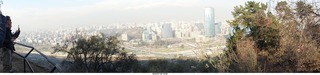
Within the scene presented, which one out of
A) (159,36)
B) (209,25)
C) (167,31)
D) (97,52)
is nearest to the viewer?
(209,25)

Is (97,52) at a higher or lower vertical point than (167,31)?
lower

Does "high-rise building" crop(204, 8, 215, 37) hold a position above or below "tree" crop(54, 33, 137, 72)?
above

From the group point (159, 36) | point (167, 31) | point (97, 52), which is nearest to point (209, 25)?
point (159, 36)

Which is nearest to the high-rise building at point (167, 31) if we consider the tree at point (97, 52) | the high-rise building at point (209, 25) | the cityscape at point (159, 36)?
the cityscape at point (159, 36)

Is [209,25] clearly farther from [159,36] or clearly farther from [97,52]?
[97,52]

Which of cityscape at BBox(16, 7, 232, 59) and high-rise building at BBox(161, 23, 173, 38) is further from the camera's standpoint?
high-rise building at BBox(161, 23, 173, 38)

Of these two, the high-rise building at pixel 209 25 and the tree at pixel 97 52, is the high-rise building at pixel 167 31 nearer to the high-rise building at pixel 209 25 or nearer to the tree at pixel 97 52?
the tree at pixel 97 52

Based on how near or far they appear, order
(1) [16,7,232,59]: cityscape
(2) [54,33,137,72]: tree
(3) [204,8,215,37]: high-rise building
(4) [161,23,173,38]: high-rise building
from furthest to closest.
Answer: (4) [161,23,173,38]: high-rise building < (1) [16,7,232,59]: cityscape < (2) [54,33,137,72]: tree < (3) [204,8,215,37]: high-rise building

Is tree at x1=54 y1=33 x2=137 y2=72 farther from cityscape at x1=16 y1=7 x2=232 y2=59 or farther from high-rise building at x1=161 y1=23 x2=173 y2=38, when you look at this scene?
high-rise building at x1=161 y1=23 x2=173 y2=38

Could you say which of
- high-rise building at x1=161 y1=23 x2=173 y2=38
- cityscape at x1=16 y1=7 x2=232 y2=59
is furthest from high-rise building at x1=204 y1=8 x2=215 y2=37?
high-rise building at x1=161 y1=23 x2=173 y2=38

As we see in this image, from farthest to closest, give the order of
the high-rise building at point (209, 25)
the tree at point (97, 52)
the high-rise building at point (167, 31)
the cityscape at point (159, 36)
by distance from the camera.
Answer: the high-rise building at point (167, 31) < the cityscape at point (159, 36) < the tree at point (97, 52) < the high-rise building at point (209, 25)

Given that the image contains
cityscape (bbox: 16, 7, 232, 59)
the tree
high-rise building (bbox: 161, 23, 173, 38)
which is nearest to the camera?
the tree

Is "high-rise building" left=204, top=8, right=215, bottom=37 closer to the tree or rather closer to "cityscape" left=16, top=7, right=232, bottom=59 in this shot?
"cityscape" left=16, top=7, right=232, bottom=59

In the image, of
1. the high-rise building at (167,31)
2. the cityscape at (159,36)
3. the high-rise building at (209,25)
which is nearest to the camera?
the high-rise building at (209,25)
